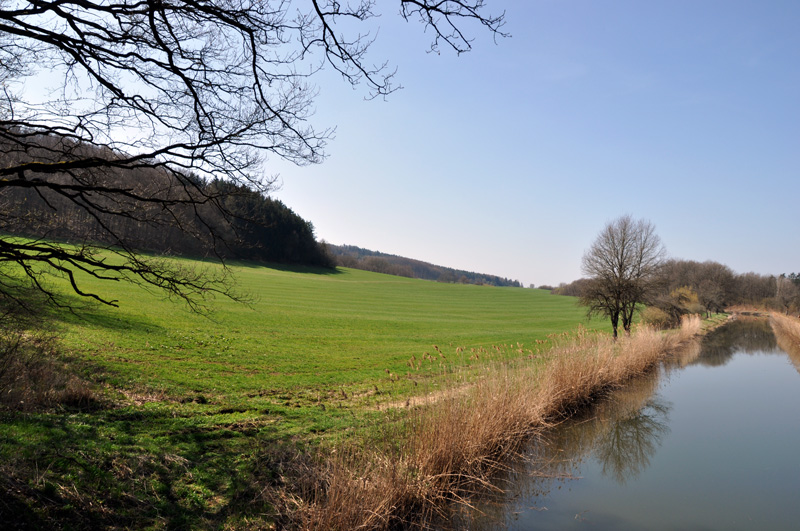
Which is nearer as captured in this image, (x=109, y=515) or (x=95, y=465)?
(x=109, y=515)

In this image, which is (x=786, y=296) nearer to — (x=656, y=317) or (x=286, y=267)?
(x=656, y=317)

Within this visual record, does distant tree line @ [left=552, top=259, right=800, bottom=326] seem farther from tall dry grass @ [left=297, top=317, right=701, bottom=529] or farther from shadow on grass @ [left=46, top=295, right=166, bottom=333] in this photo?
shadow on grass @ [left=46, top=295, right=166, bottom=333]

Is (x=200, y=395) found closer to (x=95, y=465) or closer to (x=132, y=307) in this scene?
(x=95, y=465)

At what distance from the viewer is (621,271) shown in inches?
916

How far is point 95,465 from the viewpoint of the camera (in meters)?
5.15

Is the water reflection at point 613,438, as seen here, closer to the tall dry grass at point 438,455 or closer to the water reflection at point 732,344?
the tall dry grass at point 438,455

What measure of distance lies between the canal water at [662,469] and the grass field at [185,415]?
7.81 feet

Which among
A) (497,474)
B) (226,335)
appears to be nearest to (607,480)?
(497,474)

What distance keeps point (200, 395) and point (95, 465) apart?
17.4 feet

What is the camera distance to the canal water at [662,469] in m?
7.15

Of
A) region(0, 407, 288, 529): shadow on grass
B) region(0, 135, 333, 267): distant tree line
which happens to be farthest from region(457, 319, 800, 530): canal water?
region(0, 135, 333, 267): distant tree line

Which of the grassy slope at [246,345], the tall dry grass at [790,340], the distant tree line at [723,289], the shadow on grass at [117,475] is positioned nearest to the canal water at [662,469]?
the shadow on grass at [117,475]

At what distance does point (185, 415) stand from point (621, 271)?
21.8m

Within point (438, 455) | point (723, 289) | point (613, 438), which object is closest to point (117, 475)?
point (438, 455)
